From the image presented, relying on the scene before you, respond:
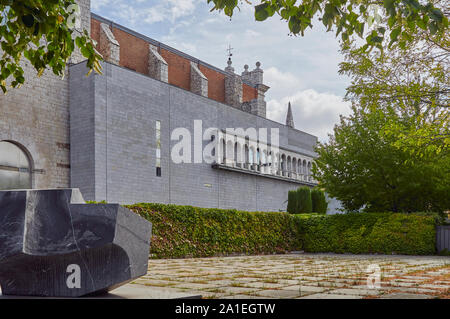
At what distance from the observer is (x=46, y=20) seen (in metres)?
5.05

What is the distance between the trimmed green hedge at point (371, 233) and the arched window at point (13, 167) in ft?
39.6

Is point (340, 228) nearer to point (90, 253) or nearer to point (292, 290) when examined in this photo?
point (292, 290)

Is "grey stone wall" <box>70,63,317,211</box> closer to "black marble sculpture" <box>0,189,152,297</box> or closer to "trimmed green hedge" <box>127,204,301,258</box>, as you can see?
"trimmed green hedge" <box>127,204,301,258</box>

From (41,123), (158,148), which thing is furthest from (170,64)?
(41,123)

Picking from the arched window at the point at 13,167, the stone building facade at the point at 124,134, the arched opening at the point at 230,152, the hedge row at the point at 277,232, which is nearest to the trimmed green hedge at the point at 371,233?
the hedge row at the point at 277,232

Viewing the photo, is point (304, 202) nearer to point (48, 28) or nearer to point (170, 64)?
point (170, 64)

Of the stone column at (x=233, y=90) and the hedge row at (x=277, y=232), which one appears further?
the stone column at (x=233, y=90)

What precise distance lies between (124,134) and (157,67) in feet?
27.8

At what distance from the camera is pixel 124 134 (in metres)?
21.6

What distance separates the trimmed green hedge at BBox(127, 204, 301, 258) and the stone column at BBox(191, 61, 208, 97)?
14.2 meters

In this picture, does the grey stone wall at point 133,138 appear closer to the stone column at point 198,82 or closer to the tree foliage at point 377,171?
the stone column at point 198,82

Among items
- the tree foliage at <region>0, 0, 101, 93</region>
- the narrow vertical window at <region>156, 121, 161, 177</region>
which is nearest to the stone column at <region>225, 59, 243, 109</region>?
the narrow vertical window at <region>156, 121, 161, 177</region>

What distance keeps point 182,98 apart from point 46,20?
2036 centimetres

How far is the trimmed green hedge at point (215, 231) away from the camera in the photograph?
13.8 metres
